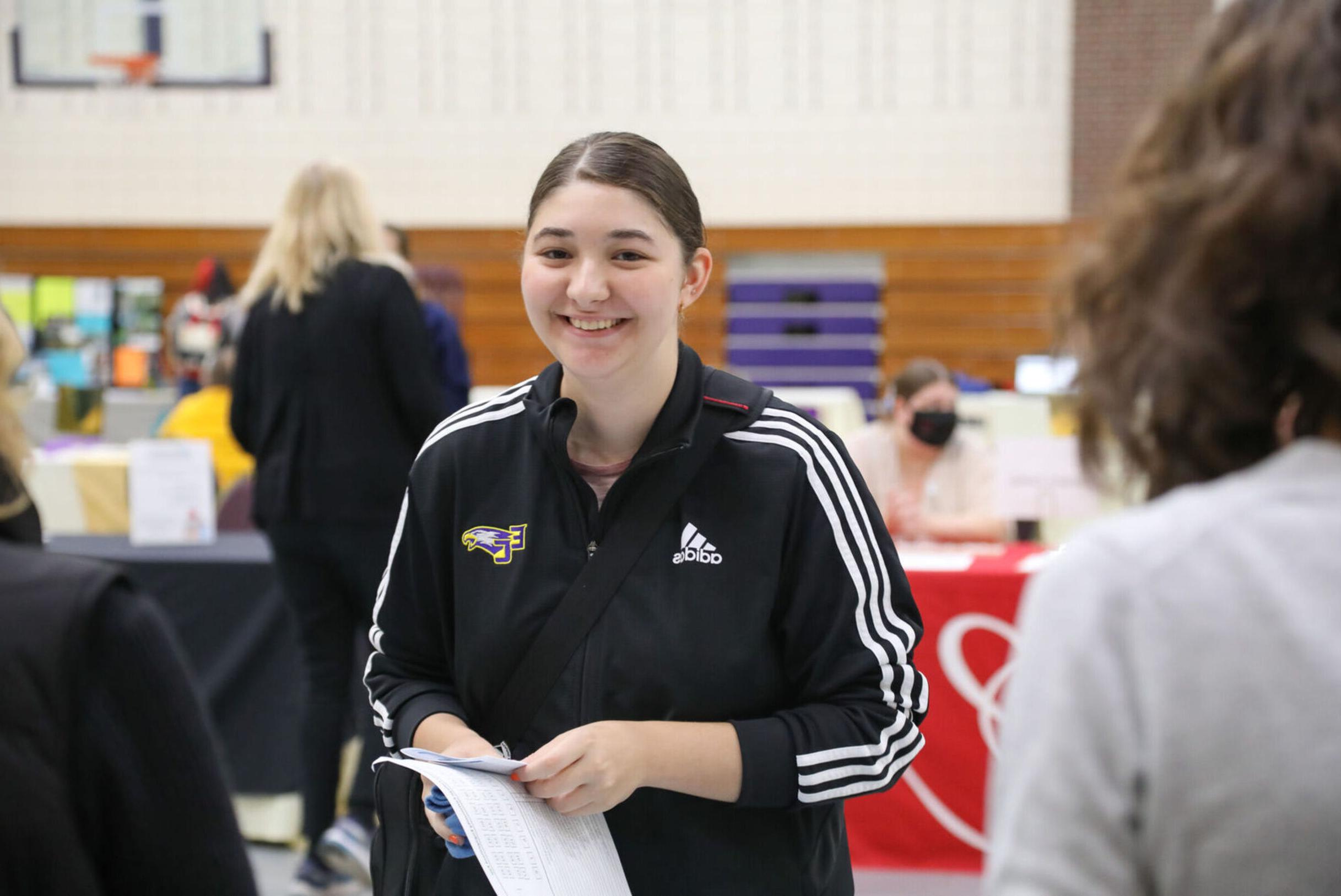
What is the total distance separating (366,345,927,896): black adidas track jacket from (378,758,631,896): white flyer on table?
0.23ft

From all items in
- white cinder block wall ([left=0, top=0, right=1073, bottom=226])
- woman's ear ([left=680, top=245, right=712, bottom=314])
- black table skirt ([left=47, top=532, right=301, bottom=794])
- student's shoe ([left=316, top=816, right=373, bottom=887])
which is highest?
white cinder block wall ([left=0, top=0, right=1073, bottom=226])

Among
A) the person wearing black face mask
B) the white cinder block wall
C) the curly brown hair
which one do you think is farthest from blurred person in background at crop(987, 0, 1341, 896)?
the white cinder block wall

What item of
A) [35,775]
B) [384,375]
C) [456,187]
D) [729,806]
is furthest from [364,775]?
[456,187]

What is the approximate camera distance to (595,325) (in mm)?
1411

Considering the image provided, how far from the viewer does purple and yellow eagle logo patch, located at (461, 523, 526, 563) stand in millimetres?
1412

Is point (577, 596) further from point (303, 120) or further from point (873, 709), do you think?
point (303, 120)

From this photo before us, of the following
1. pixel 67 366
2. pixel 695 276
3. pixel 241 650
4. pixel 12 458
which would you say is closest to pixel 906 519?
pixel 241 650

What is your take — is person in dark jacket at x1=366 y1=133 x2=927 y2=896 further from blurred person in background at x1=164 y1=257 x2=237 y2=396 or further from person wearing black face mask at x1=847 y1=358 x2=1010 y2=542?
blurred person in background at x1=164 y1=257 x2=237 y2=396

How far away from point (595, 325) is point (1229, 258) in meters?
0.86

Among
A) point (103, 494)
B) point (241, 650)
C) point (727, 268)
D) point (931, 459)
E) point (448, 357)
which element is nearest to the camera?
point (241, 650)

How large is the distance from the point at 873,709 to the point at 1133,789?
2.50ft

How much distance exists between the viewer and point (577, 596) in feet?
4.47

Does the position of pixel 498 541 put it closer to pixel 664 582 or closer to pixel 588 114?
pixel 664 582

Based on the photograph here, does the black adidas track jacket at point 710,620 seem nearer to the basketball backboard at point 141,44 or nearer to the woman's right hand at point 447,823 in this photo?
the woman's right hand at point 447,823
